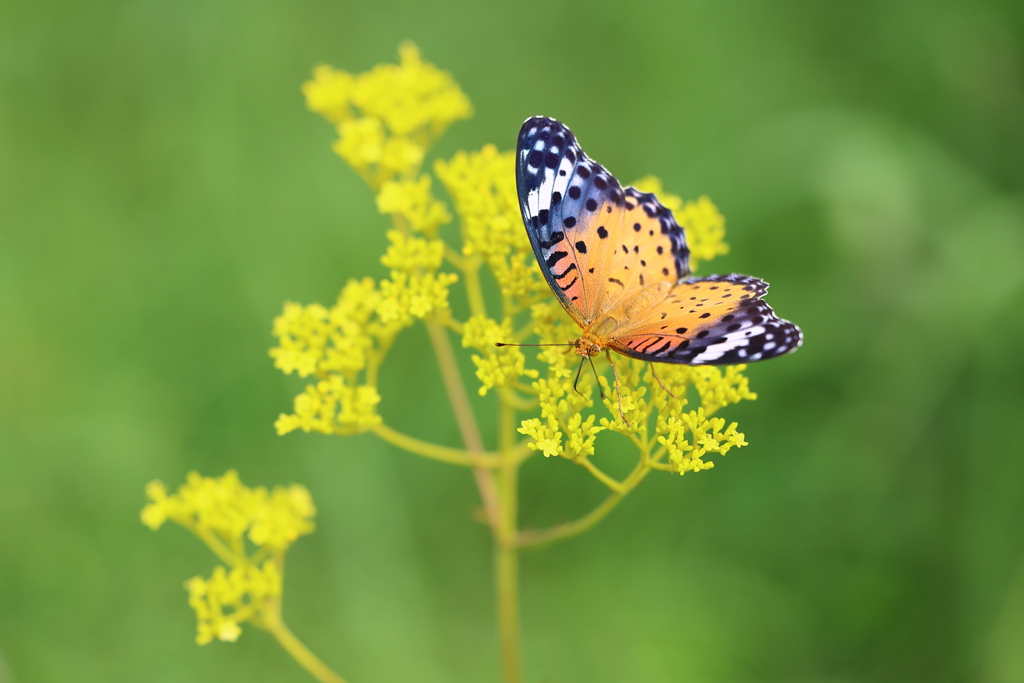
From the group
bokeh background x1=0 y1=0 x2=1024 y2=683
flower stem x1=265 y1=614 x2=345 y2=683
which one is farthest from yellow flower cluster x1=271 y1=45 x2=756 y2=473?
bokeh background x1=0 y1=0 x2=1024 y2=683

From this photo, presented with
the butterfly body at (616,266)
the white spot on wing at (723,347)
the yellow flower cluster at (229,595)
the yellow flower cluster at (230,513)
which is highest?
the butterfly body at (616,266)

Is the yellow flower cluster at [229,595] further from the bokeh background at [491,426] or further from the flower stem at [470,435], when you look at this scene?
the bokeh background at [491,426]

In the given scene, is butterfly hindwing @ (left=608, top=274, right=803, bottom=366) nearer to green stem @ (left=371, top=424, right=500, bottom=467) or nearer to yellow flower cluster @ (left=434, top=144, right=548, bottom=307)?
yellow flower cluster @ (left=434, top=144, right=548, bottom=307)

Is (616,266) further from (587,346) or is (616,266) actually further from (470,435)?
(470,435)

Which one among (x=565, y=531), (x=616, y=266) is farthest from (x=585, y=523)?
(x=616, y=266)

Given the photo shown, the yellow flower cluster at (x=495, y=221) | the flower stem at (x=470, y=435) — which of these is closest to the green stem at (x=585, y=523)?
the flower stem at (x=470, y=435)
